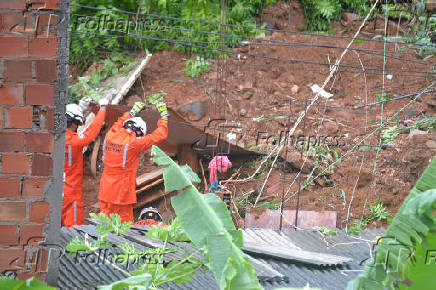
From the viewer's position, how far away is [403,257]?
2.42 m

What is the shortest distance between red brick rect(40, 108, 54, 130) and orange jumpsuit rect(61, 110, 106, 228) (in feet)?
14.0

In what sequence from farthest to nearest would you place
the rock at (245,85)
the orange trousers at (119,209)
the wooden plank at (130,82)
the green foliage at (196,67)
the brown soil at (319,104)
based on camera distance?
1. the green foliage at (196,67)
2. the rock at (245,85)
3. the wooden plank at (130,82)
4. the brown soil at (319,104)
5. the orange trousers at (119,209)

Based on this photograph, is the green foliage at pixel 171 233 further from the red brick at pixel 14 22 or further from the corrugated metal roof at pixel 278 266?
the red brick at pixel 14 22

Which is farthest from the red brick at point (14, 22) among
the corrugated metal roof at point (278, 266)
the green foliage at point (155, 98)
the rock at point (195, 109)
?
the green foliage at point (155, 98)

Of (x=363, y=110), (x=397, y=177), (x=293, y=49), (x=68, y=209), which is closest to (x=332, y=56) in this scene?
(x=293, y=49)

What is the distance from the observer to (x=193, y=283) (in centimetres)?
403

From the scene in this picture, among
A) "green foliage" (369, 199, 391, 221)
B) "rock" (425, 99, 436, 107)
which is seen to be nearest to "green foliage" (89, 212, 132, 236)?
"green foliage" (369, 199, 391, 221)

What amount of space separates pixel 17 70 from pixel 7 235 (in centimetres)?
90

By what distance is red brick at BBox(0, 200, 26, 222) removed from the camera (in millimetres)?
3253

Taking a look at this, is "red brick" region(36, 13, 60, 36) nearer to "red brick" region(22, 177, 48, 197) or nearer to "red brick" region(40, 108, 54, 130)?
"red brick" region(40, 108, 54, 130)

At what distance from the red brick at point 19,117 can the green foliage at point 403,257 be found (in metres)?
1.91

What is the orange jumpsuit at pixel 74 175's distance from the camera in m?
7.54

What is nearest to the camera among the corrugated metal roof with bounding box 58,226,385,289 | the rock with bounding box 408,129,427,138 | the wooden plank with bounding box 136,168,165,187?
the corrugated metal roof with bounding box 58,226,385,289

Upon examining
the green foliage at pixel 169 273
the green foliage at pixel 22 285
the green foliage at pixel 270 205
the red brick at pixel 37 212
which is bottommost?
the green foliage at pixel 270 205
